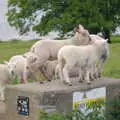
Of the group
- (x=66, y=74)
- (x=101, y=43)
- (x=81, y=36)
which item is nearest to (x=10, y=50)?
(x=81, y=36)

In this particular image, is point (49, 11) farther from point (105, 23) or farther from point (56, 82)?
point (56, 82)

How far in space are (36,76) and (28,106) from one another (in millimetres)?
1055

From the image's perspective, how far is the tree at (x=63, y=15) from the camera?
98.6 feet

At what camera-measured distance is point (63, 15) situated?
30078 millimetres

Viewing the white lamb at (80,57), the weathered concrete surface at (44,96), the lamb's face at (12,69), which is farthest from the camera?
the lamb's face at (12,69)

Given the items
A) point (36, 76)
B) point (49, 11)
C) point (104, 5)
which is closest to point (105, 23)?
point (104, 5)

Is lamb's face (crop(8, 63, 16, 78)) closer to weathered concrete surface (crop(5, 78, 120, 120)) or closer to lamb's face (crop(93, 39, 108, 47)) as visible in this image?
weathered concrete surface (crop(5, 78, 120, 120))

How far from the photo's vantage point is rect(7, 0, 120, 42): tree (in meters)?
30.1

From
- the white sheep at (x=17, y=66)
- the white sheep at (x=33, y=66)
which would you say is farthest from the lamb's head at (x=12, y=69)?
the white sheep at (x=33, y=66)

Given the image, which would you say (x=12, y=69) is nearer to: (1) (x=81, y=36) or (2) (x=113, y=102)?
(1) (x=81, y=36)

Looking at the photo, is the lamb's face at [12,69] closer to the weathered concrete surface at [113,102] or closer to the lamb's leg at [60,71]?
the lamb's leg at [60,71]

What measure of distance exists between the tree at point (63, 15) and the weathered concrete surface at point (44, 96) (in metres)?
22.3

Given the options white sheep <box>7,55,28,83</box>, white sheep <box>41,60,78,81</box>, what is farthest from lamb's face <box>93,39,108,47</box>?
white sheep <box>7,55,28,83</box>

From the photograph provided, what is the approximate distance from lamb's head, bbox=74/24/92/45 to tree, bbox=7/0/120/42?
22052mm
